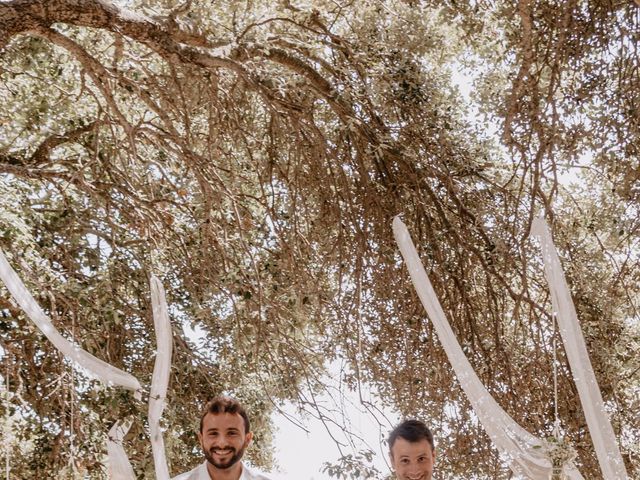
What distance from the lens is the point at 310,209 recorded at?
6.67m

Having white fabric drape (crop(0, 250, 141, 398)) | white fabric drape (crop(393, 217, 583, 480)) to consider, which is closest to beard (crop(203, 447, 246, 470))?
white fabric drape (crop(393, 217, 583, 480))

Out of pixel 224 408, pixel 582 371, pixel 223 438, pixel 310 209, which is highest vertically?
pixel 310 209

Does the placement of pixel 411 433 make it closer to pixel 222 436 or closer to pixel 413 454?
pixel 413 454

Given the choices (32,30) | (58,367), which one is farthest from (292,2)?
(58,367)

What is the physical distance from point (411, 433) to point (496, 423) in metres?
1.01

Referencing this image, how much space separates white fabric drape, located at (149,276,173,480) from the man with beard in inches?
39.1

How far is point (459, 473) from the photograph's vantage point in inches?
251

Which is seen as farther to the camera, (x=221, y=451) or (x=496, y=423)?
(x=496, y=423)

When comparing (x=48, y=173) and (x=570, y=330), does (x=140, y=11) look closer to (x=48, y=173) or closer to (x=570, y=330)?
(x=48, y=173)

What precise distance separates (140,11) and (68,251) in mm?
1805

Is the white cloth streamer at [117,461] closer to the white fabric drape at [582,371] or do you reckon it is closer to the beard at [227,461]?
the beard at [227,461]

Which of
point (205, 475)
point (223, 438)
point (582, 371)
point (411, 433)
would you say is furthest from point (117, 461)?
point (582, 371)

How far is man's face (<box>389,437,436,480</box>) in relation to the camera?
307cm

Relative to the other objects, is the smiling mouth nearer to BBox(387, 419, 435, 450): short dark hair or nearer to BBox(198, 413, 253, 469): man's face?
BBox(198, 413, 253, 469): man's face
